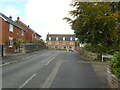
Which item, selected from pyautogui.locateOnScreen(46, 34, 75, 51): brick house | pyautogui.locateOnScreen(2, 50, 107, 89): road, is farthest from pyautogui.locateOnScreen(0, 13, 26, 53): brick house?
pyautogui.locateOnScreen(46, 34, 75, 51): brick house

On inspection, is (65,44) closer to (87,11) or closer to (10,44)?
(10,44)

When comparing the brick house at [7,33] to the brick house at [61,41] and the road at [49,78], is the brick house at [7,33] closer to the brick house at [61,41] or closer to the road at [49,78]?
the road at [49,78]

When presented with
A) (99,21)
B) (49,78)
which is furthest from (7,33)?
(49,78)

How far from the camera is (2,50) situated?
1780 centimetres

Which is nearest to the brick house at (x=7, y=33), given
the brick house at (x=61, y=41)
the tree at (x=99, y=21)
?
the tree at (x=99, y=21)

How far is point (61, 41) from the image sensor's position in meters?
78.4

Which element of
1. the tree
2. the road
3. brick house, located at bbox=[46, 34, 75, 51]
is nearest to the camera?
the road

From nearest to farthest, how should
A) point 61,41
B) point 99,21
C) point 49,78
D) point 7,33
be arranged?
point 49,78, point 99,21, point 7,33, point 61,41

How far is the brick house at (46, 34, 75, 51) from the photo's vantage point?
3066 inches

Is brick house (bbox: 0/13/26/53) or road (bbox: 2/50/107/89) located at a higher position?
brick house (bbox: 0/13/26/53)

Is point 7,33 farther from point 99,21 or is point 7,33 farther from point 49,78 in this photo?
point 49,78

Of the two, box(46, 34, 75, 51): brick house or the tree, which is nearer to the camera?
the tree

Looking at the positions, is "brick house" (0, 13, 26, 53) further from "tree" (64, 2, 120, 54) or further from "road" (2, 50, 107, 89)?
"road" (2, 50, 107, 89)

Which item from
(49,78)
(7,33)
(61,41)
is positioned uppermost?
(61,41)
